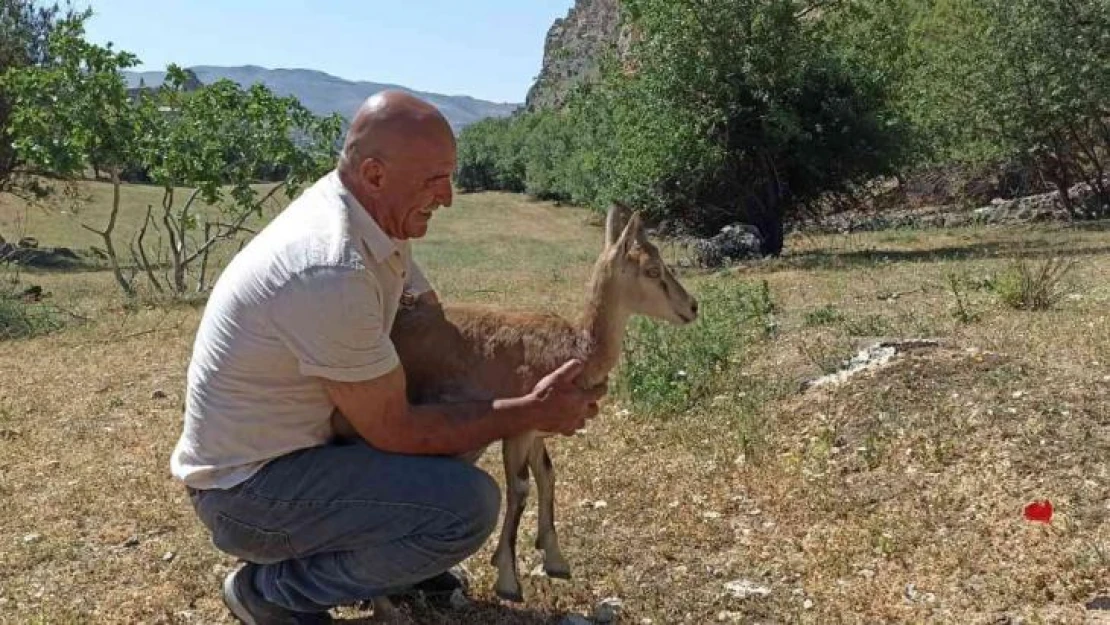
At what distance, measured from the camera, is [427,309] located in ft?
15.8

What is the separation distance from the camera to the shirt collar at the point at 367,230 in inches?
143

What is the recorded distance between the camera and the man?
11.7 ft

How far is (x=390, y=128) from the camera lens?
3.63 m

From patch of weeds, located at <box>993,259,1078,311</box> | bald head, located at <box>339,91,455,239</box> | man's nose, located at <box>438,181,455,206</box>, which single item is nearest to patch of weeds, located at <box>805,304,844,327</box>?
patch of weeds, located at <box>993,259,1078,311</box>

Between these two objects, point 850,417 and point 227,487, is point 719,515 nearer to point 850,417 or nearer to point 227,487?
point 850,417

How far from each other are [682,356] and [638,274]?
103 inches

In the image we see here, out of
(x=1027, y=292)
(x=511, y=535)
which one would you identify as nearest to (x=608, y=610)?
(x=511, y=535)

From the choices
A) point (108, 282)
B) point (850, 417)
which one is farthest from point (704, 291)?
point (108, 282)

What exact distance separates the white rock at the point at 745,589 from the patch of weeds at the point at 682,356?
261 centimetres

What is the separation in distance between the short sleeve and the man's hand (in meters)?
0.62

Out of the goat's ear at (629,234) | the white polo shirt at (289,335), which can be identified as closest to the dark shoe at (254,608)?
the white polo shirt at (289,335)

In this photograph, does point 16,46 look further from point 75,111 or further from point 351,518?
point 351,518

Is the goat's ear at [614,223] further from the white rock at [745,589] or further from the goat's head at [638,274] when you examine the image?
the white rock at [745,589]

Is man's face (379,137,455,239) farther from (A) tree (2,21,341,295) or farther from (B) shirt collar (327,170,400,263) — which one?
(A) tree (2,21,341,295)
